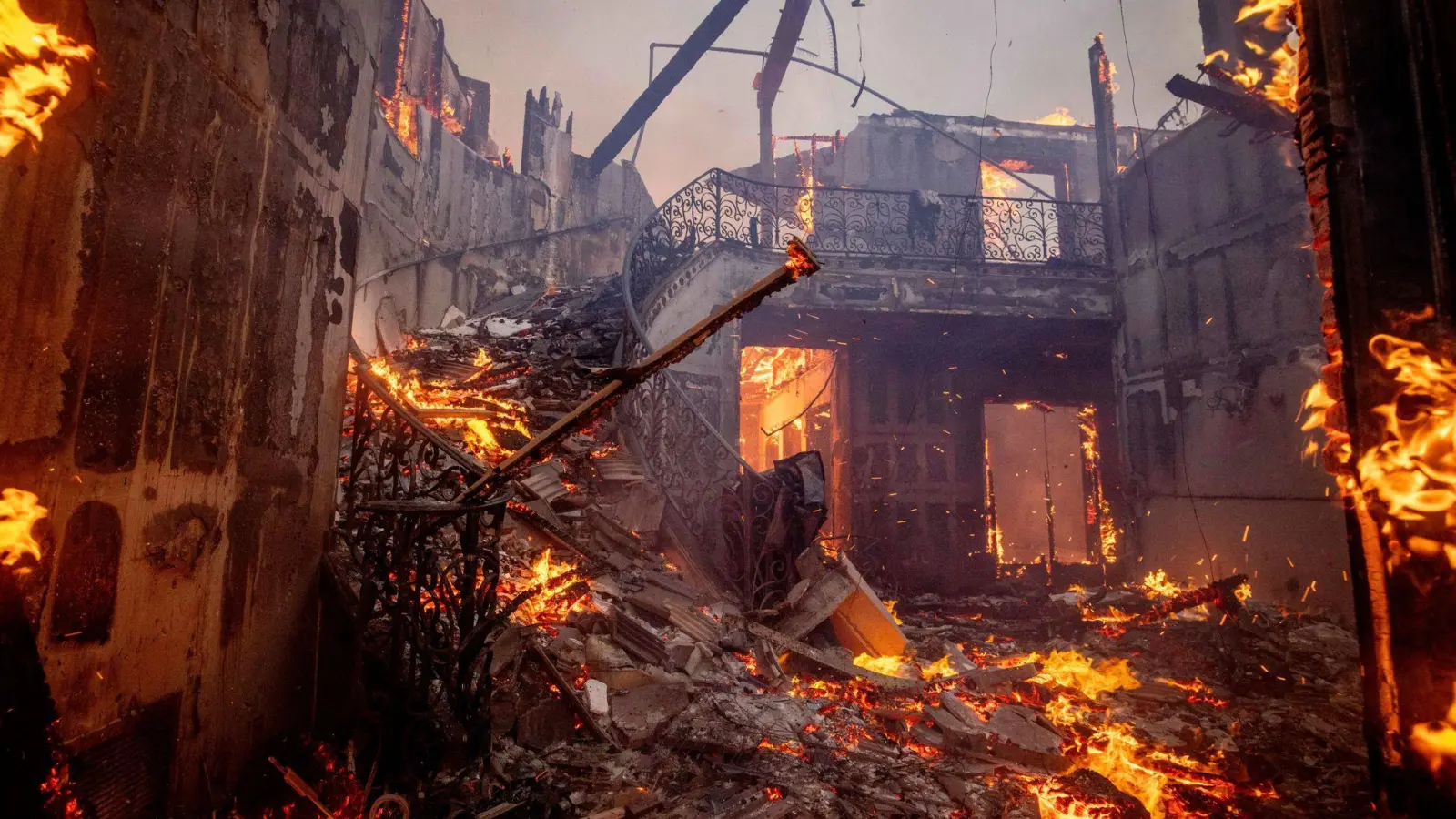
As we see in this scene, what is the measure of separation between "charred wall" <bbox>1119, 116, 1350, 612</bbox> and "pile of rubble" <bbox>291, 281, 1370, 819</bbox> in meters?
1.35

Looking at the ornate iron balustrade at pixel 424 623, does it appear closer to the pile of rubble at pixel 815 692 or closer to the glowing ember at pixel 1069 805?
the pile of rubble at pixel 815 692

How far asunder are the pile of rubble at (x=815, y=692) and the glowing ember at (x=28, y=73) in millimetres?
1889

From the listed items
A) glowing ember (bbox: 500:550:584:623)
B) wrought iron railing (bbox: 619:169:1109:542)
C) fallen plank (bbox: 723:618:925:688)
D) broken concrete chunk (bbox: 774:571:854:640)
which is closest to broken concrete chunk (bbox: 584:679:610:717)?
glowing ember (bbox: 500:550:584:623)

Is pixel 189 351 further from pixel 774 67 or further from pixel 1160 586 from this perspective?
pixel 774 67

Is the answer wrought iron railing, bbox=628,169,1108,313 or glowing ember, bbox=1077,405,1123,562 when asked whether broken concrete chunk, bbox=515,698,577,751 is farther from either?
glowing ember, bbox=1077,405,1123,562

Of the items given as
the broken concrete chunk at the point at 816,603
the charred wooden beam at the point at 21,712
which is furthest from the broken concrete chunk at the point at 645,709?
the charred wooden beam at the point at 21,712

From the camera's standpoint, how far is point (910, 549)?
504 inches

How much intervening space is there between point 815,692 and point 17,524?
5487mm

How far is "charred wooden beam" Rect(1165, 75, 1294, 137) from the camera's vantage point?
7.50 m

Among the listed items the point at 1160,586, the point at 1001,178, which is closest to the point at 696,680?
the point at 1160,586

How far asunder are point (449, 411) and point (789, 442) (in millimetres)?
17637

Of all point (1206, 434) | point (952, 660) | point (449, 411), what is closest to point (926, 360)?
point (1206, 434)

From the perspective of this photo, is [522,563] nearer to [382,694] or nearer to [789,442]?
[382,694]

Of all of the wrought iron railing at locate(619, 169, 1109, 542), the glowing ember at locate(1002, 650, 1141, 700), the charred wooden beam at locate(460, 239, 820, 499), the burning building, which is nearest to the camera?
the burning building
